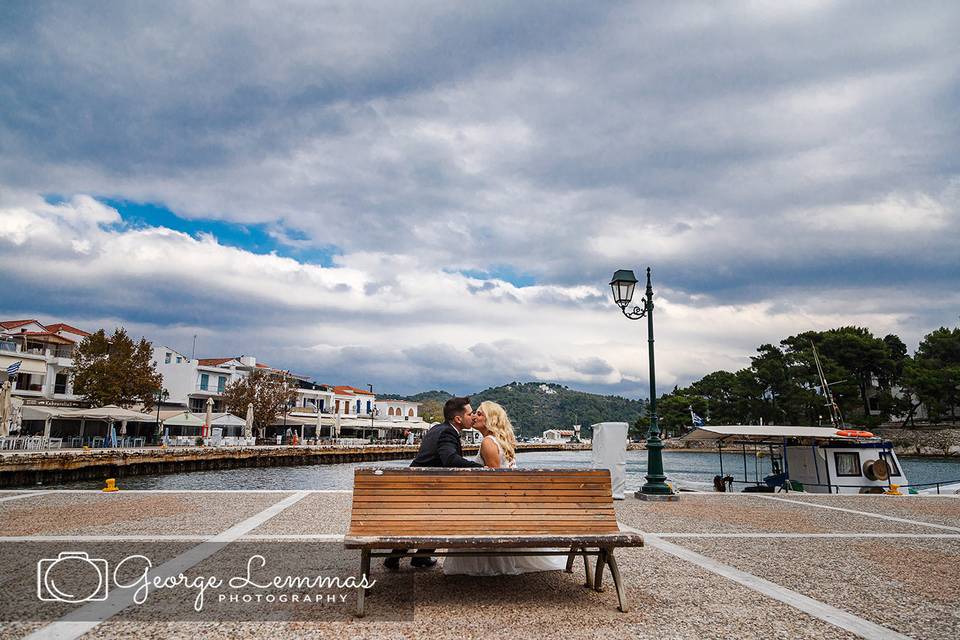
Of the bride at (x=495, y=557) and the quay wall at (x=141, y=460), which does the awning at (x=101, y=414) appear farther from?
the bride at (x=495, y=557)

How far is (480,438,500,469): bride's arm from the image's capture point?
5.39 m

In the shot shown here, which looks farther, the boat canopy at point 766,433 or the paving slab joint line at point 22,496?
the boat canopy at point 766,433

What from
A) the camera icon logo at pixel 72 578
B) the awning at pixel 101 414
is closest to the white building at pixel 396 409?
the awning at pixel 101 414

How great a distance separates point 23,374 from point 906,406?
309ft

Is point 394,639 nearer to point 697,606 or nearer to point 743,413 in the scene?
point 697,606

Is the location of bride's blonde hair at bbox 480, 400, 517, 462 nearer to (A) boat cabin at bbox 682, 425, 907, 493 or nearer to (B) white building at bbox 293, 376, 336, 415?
(A) boat cabin at bbox 682, 425, 907, 493

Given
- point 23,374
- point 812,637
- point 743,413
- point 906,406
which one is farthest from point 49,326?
point 906,406

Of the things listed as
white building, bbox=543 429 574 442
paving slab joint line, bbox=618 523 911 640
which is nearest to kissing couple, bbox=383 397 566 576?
paving slab joint line, bbox=618 523 911 640

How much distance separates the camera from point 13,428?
30.9 m

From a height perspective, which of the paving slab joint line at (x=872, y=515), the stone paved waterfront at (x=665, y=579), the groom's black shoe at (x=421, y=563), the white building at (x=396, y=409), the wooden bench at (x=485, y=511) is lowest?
the paving slab joint line at (x=872, y=515)

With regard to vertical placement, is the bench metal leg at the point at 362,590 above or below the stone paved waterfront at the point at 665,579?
above

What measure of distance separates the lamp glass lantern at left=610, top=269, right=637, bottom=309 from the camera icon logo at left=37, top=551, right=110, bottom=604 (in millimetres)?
10925

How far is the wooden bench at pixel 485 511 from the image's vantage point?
437 centimetres

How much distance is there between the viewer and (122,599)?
15.0 ft
